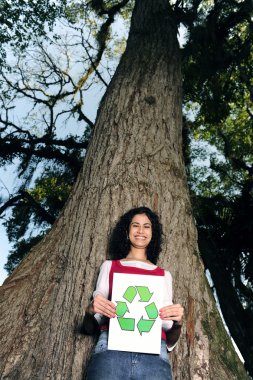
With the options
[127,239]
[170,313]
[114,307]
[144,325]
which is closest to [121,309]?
[114,307]

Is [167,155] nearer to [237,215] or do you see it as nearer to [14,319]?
[14,319]

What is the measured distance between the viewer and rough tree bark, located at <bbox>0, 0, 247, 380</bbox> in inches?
94.9

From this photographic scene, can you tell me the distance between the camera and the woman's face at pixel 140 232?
8.46 ft

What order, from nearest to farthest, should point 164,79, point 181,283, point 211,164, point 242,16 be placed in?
1. point 181,283
2. point 164,79
3. point 242,16
4. point 211,164

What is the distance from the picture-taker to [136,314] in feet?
6.68

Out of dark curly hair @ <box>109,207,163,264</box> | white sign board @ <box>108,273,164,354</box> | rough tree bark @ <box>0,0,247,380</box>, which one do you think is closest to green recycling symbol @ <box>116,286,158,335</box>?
white sign board @ <box>108,273,164,354</box>

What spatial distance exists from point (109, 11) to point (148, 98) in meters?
6.67

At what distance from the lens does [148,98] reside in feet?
13.9

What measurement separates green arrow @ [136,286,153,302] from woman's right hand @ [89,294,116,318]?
15cm

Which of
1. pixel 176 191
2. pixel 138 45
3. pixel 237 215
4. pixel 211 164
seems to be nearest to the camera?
pixel 176 191

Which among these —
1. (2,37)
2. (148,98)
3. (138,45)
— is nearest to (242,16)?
(138,45)

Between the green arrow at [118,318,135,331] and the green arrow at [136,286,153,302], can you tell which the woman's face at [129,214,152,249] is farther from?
the green arrow at [118,318,135,331]

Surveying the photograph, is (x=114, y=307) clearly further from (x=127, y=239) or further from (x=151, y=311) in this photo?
(x=127, y=239)

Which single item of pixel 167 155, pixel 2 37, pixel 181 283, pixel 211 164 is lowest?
pixel 181 283
